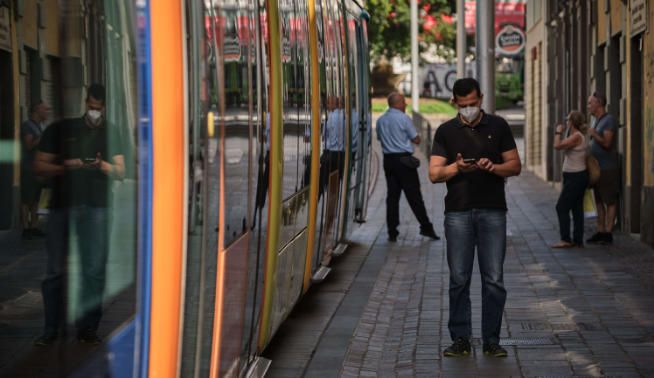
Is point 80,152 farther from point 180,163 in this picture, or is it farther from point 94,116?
point 180,163

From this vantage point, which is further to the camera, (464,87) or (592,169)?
(592,169)

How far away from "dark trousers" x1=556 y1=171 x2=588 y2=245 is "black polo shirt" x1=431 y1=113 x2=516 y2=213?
6972 millimetres

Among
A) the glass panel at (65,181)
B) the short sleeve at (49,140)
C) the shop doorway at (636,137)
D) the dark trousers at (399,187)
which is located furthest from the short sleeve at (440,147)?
the shop doorway at (636,137)

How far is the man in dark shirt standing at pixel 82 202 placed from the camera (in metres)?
3.66

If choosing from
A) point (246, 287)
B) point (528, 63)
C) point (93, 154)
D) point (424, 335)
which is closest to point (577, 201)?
point (424, 335)

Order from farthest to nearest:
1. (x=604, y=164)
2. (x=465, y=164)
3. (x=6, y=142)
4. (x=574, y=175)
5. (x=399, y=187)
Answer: (x=399, y=187) → (x=604, y=164) → (x=574, y=175) → (x=465, y=164) → (x=6, y=142)

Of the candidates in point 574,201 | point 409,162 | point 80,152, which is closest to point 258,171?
point 80,152

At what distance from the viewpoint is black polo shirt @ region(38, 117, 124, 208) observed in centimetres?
364

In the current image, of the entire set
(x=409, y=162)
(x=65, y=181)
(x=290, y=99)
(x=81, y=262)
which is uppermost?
(x=290, y=99)

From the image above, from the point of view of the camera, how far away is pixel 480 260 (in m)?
8.96

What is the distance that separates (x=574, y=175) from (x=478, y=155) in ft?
23.3

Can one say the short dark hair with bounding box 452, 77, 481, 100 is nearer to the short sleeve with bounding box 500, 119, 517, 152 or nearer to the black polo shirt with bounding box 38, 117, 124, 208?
the short sleeve with bounding box 500, 119, 517, 152

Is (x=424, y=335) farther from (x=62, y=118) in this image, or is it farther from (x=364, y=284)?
(x=62, y=118)

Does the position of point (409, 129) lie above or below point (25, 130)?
below
